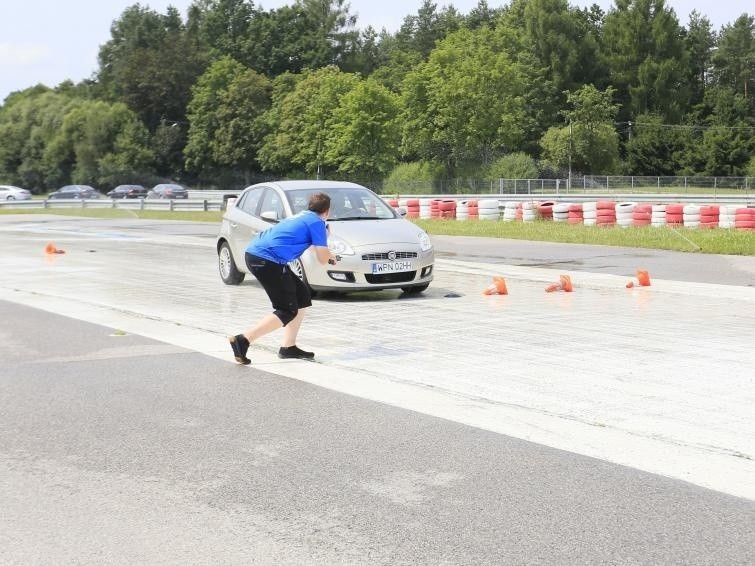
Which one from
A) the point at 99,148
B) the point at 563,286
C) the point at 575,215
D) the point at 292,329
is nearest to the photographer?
the point at 292,329

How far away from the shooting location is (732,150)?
280ft

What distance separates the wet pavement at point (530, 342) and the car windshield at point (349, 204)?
1.14 m

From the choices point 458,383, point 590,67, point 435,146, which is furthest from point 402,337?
point 590,67

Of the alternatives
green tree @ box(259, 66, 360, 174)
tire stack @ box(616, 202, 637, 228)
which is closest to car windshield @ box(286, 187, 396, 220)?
tire stack @ box(616, 202, 637, 228)

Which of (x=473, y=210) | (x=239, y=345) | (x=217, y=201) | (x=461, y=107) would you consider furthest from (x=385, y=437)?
(x=461, y=107)

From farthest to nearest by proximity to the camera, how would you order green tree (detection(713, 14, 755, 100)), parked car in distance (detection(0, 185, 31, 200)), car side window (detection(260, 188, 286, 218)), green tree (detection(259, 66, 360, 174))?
green tree (detection(713, 14, 755, 100)), green tree (detection(259, 66, 360, 174)), parked car in distance (detection(0, 185, 31, 200)), car side window (detection(260, 188, 286, 218))

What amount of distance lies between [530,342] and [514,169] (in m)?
64.8

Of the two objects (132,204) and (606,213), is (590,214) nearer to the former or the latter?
(606,213)

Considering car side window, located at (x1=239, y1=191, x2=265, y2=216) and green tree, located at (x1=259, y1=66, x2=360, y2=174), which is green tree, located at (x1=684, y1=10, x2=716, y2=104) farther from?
car side window, located at (x1=239, y1=191, x2=265, y2=216)

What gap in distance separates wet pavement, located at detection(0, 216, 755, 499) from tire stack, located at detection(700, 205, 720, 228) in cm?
939

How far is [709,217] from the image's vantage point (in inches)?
1122

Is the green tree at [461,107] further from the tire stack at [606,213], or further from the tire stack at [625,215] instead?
the tire stack at [625,215]

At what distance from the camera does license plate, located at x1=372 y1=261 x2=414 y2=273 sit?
1328cm

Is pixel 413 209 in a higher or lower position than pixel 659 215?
lower
